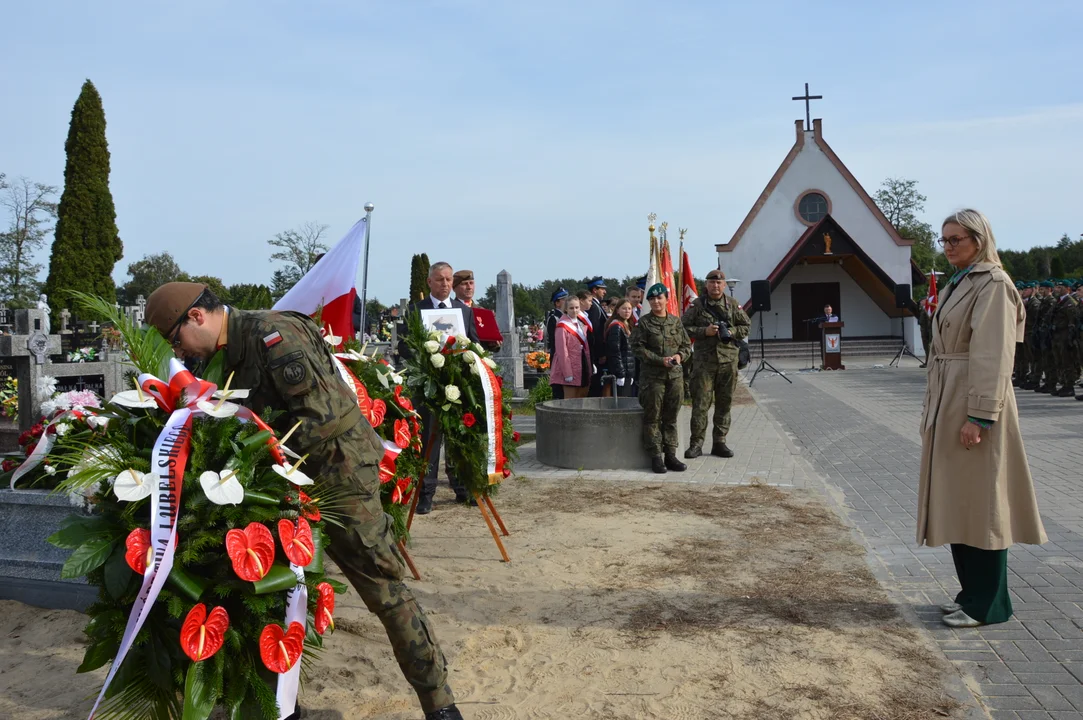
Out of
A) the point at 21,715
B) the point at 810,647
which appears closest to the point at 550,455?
the point at 810,647

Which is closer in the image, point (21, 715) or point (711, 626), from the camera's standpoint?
point (21, 715)

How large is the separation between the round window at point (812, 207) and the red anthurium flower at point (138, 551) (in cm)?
3746

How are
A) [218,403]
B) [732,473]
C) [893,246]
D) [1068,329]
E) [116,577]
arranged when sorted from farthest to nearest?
[893,246]
[1068,329]
[732,473]
[218,403]
[116,577]

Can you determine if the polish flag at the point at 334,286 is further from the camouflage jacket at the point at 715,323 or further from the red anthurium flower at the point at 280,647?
the camouflage jacket at the point at 715,323

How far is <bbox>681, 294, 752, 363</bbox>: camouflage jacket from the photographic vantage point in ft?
32.2

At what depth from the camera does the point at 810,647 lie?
4293mm

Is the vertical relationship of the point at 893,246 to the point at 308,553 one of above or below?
above

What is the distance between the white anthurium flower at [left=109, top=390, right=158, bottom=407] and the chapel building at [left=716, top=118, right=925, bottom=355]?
3460 cm

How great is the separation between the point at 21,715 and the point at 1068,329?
1714 centimetres

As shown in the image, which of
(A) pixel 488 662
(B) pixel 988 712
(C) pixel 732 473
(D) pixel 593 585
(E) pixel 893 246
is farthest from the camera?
(E) pixel 893 246

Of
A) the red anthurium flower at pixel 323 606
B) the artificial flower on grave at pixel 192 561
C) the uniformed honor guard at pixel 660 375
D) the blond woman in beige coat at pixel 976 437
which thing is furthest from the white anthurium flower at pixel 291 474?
the uniformed honor guard at pixel 660 375

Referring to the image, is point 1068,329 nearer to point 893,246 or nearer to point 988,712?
point 988,712

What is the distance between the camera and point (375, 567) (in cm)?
330

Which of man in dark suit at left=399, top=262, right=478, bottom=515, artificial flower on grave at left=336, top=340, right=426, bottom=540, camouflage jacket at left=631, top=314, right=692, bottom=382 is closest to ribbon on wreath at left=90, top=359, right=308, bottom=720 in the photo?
artificial flower on grave at left=336, top=340, right=426, bottom=540
